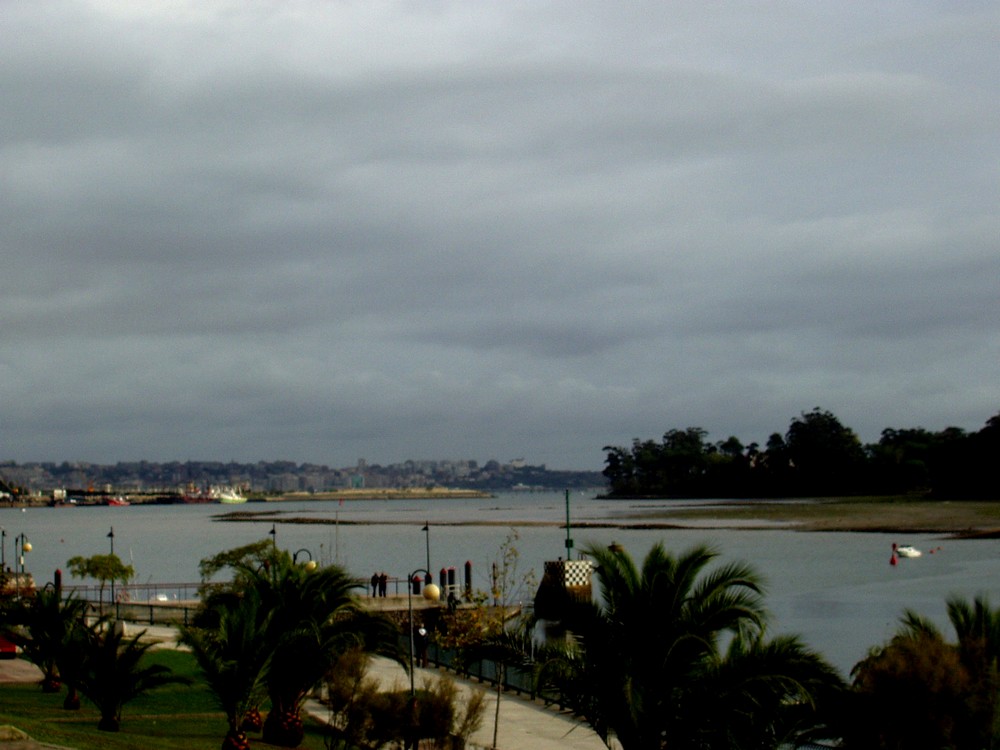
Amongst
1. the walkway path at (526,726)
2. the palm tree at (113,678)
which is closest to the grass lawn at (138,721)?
the palm tree at (113,678)

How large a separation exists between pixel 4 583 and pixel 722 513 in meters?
136

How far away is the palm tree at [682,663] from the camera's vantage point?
14.8 m

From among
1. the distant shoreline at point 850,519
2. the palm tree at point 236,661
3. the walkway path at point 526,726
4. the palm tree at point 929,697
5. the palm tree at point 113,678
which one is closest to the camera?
the palm tree at point 929,697

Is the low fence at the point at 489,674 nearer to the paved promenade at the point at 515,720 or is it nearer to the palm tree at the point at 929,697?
the paved promenade at the point at 515,720

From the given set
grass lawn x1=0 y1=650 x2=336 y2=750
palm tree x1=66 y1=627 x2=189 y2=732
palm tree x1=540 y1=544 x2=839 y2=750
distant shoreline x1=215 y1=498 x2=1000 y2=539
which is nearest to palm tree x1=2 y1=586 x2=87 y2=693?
grass lawn x1=0 y1=650 x2=336 y2=750

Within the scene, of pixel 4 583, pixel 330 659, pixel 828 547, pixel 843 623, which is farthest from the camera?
pixel 828 547

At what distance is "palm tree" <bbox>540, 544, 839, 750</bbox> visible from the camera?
14812 millimetres

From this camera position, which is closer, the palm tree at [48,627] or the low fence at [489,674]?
the palm tree at [48,627]

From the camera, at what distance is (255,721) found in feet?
71.9

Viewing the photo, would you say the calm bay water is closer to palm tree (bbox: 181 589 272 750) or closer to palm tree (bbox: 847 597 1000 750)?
palm tree (bbox: 847 597 1000 750)

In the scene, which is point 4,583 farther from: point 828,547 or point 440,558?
point 828,547

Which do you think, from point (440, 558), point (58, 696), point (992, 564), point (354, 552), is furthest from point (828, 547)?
point (58, 696)

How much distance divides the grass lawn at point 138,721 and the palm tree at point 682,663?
21.2 ft

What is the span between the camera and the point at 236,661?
749 inches
